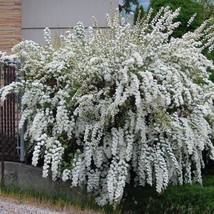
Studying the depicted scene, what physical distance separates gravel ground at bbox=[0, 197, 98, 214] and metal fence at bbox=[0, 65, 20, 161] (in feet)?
3.86

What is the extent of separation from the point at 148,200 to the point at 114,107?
1.37 metres

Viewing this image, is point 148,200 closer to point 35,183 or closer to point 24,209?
point 35,183

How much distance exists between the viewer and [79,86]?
254 inches

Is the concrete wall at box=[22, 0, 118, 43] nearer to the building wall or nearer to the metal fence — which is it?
the building wall

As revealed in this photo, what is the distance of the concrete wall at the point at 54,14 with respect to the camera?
492 inches

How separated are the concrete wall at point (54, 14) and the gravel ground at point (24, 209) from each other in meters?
6.69

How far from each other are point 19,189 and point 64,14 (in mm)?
6636

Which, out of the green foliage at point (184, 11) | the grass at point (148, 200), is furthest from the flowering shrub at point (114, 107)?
the green foliage at point (184, 11)

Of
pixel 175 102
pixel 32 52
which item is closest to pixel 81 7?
pixel 32 52

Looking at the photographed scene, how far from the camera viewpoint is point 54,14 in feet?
41.6

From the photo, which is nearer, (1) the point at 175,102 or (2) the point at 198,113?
(1) the point at 175,102

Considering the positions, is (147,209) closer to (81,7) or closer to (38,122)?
(38,122)

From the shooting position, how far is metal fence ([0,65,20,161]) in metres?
7.20

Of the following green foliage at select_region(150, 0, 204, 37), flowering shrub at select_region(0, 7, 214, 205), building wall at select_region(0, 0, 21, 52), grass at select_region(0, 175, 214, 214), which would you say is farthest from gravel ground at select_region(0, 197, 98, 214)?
building wall at select_region(0, 0, 21, 52)
